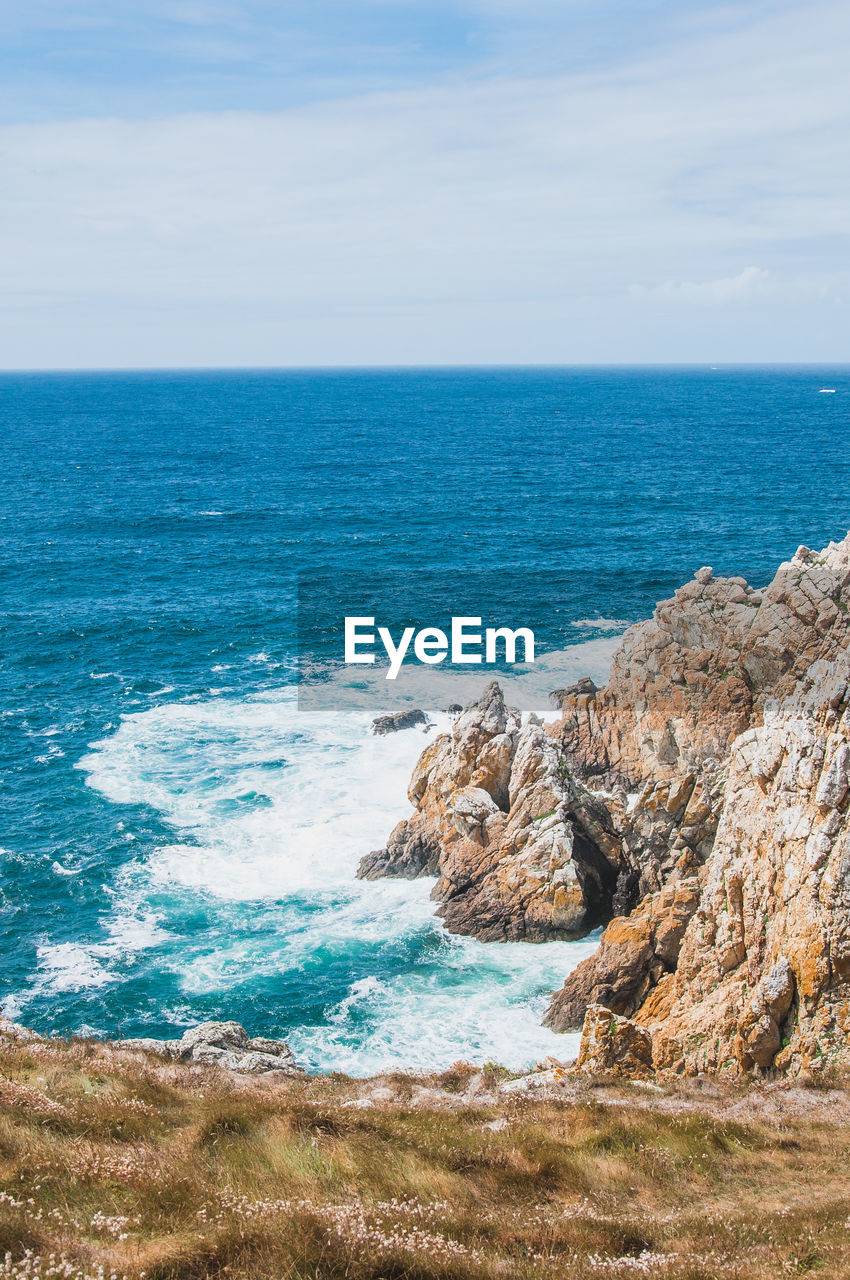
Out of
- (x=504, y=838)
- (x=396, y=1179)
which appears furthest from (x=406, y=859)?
(x=396, y=1179)

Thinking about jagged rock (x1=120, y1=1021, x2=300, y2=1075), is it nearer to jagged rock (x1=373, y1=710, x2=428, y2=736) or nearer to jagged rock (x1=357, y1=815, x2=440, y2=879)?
jagged rock (x1=357, y1=815, x2=440, y2=879)

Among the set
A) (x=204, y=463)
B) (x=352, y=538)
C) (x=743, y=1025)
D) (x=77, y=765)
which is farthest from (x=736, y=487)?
(x=743, y=1025)

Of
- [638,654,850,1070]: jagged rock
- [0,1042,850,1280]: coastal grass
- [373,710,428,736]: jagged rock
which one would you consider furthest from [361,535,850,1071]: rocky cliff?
[373,710,428,736]: jagged rock

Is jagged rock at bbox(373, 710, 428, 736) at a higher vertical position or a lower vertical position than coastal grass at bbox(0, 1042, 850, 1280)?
lower

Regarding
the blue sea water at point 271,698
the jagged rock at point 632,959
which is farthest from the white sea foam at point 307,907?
the jagged rock at point 632,959

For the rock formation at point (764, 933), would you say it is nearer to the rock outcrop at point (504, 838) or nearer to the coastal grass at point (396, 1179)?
the coastal grass at point (396, 1179)
